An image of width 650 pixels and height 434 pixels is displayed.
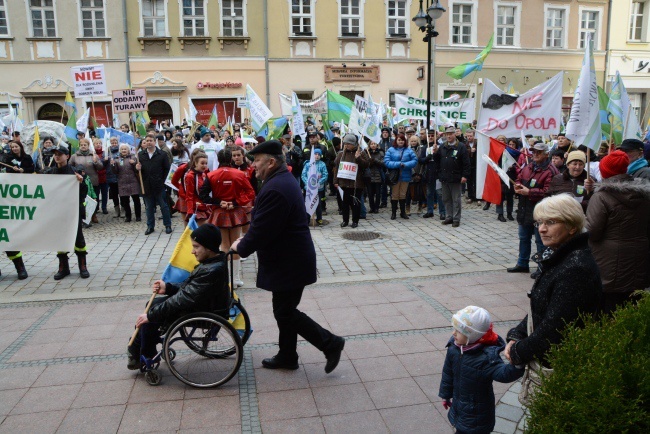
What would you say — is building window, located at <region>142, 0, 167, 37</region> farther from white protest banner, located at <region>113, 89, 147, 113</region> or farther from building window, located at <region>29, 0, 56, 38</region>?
white protest banner, located at <region>113, 89, 147, 113</region>

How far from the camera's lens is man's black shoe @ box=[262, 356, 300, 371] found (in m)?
4.67

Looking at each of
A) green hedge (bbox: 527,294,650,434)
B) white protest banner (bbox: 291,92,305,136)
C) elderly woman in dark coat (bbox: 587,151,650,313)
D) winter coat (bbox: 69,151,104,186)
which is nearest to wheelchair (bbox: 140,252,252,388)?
green hedge (bbox: 527,294,650,434)

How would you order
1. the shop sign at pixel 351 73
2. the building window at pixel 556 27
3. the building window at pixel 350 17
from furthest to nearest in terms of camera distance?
the building window at pixel 556 27 < the shop sign at pixel 351 73 < the building window at pixel 350 17

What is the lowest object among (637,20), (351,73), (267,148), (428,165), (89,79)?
(428,165)

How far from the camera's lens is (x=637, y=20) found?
99.3 ft

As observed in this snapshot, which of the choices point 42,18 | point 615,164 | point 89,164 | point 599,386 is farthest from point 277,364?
point 42,18

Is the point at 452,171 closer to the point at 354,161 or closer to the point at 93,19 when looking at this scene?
the point at 354,161

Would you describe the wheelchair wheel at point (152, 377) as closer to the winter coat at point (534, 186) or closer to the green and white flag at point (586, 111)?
the green and white flag at point (586, 111)

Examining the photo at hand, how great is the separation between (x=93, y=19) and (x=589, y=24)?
1008 inches

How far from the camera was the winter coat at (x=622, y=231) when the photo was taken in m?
4.36

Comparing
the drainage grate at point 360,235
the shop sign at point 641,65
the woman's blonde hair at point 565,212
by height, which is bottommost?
the drainage grate at point 360,235

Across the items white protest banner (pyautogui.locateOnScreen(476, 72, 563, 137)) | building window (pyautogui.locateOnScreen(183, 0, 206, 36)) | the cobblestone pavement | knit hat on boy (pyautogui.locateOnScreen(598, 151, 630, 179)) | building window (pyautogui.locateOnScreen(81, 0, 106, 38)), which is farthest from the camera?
building window (pyautogui.locateOnScreen(183, 0, 206, 36))

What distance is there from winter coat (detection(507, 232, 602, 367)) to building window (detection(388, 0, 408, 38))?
26.2m

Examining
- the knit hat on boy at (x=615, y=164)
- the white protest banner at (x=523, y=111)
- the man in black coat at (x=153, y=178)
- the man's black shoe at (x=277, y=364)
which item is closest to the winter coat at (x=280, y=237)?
the man's black shoe at (x=277, y=364)
